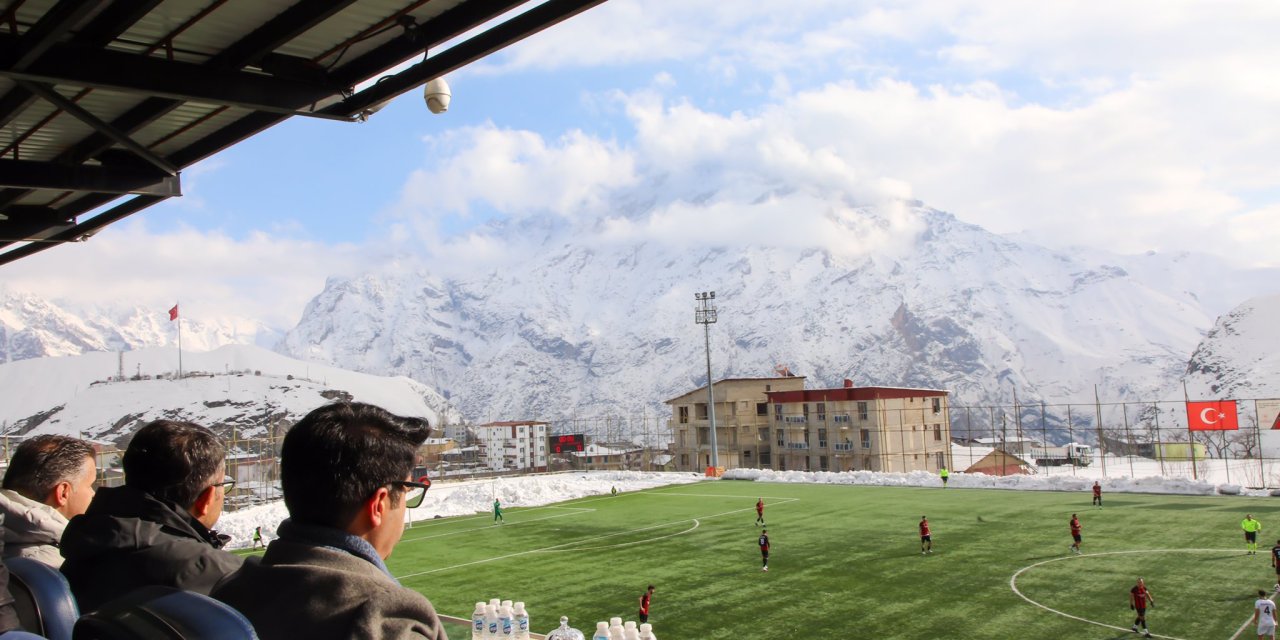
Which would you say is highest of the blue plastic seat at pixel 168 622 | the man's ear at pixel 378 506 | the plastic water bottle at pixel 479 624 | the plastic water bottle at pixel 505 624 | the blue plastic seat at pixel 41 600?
the man's ear at pixel 378 506

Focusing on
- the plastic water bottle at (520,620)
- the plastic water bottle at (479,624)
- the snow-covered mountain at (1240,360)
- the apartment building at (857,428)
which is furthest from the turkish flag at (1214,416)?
the snow-covered mountain at (1240,360)

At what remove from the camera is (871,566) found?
80.5 ft

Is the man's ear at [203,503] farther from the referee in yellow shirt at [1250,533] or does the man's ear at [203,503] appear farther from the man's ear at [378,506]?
the referee in yellow shirt at [1250,533]

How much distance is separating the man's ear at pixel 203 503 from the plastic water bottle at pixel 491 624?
732 centimetres

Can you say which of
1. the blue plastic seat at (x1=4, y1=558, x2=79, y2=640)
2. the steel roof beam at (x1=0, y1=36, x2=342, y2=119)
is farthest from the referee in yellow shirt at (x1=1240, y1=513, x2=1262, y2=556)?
the blue plastic seat at (x1=4, y1=558, x2=79, y2=640)

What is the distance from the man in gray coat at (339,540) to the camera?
2.24 meters

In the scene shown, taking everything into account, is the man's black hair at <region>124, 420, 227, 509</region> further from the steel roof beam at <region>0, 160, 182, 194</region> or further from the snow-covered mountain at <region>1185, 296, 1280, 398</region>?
the snow-covered mountain at <region>1185, 296, 1280, 398</region>

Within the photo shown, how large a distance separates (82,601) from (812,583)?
2118 cm

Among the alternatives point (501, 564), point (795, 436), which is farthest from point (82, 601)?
point (795, 436)

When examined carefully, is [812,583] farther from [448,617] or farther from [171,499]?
[171,499]

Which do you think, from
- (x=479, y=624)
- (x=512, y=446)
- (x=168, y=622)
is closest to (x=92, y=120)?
(x=479, y=624)

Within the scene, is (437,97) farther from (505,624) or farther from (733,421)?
(733,421)

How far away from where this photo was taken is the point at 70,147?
33.4ft

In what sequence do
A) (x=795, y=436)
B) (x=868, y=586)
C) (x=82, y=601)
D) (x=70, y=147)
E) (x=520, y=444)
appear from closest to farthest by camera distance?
1. (x=82, y=601)
2. (x=70, y=147)
3. (x=868, y=586)
4. (x=795, y=436)
5. (x=520, y=444)
